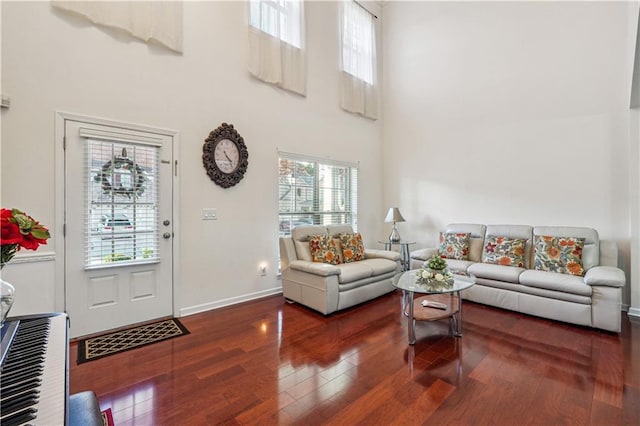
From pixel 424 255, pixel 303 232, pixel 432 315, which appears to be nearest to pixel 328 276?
pixel 303 232

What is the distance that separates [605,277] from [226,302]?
4061 mm

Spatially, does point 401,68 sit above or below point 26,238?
above

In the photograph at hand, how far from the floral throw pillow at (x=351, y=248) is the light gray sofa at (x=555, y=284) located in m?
1.22

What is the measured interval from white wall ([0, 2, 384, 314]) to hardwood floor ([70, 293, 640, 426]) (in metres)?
0.81

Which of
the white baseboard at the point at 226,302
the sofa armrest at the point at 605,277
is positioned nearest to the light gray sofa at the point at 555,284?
the sofa armrest at the point at 605,277

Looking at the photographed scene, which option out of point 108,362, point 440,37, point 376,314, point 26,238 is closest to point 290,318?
point 376,314

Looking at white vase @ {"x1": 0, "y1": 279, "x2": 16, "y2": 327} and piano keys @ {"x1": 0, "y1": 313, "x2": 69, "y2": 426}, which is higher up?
white vase @ {"x1": 0, "y1": 279, "x2": 16, "y2": 327}

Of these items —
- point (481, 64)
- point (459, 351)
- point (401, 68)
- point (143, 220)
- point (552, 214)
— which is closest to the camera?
point (459, 351)

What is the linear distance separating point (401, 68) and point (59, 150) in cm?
522

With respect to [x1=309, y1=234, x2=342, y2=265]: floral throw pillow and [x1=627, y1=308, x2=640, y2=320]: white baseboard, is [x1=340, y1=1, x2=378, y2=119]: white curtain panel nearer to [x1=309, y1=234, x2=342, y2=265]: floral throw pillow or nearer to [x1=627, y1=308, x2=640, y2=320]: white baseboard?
[x1=309, y1=234, x2=342, y2=265]: floral throw pillow

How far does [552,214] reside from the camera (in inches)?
160

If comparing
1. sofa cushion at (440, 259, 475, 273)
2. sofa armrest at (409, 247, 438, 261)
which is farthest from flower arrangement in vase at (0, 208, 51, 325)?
sofa armrest at (409, 247, 438, 261)

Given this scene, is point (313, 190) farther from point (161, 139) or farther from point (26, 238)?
point (26, 238)

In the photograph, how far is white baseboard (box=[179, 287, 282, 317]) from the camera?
349 cm
